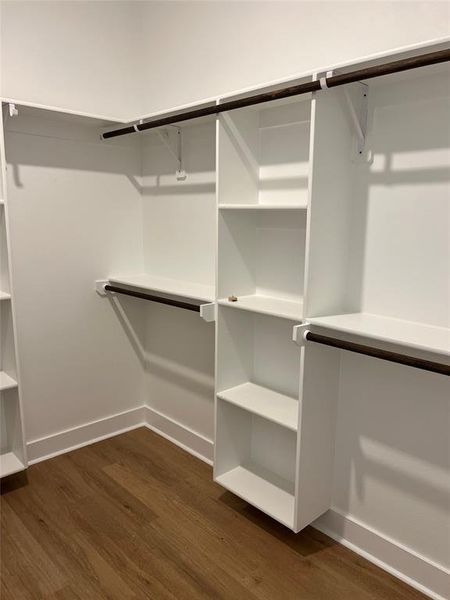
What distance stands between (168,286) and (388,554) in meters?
1.75

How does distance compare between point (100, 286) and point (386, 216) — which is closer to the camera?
point (386, 216)

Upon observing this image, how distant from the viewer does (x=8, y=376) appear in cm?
258

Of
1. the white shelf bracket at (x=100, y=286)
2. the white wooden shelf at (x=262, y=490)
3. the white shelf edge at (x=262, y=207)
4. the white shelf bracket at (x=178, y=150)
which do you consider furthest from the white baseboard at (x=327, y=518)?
the white shelf bracket at (x=178, y=150)

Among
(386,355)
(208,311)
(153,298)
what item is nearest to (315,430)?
(386,355)

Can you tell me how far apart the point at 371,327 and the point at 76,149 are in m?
2.08

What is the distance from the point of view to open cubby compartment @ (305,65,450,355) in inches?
68.5

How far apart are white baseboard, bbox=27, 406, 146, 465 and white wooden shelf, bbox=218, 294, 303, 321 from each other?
4.85 ft

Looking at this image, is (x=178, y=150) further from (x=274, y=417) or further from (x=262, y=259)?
(x=274, y=417)

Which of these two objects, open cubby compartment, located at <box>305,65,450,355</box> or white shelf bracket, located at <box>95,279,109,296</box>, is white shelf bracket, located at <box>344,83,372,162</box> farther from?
white shelf bracket, located at <box>95,279,109,296</box>

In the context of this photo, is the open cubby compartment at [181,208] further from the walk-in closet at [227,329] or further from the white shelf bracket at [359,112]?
the white shelf bracket at [359,112]

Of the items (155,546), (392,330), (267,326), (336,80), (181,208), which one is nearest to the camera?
(336,80)

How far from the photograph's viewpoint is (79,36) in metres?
2.75

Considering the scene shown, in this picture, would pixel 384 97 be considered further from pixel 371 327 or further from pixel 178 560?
pixel 178 560

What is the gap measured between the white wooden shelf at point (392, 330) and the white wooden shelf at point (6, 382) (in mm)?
1624
